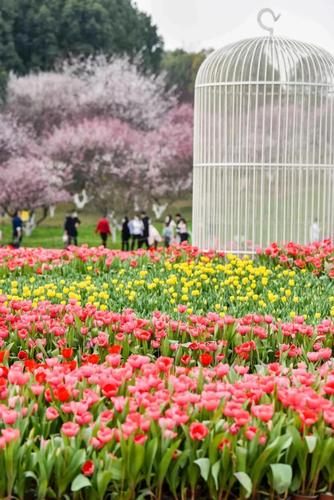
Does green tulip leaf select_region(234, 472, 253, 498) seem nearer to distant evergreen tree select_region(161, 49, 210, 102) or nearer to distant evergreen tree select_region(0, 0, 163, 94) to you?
distant evergreen tree select_region(0, 0, 163, 94)

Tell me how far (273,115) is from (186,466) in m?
10.5

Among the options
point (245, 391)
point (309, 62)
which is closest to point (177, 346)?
point (245, 391)

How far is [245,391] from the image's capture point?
16.6ft

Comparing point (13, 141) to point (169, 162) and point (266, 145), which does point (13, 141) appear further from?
point (266, 145)

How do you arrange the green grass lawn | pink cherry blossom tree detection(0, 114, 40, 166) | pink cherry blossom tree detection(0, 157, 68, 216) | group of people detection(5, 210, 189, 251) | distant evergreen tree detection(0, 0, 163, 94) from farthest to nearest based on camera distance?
distant evergreen tree detection(0, 0, 163, 94) → pink cherry blossom tree detection(0, 114, 40, 166) → pink cherry blossom tree detection(0, 157, 68, 216) → the green grass lawn → group of people detection(5, 210, 189, 251)

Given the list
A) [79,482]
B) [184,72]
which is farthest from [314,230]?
[184,72]

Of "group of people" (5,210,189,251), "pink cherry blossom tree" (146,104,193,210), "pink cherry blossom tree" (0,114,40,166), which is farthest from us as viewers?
"pink cherry blossom tree" (146,104,193,210)

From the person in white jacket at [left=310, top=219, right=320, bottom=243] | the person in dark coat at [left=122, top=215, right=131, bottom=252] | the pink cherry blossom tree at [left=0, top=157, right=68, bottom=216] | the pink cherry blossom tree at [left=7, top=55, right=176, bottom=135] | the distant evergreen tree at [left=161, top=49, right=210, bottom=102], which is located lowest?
the person in dark coat at [left=122, top=215, right=131, bottom=252]

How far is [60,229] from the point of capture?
A: 134ft

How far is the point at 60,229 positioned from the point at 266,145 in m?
26.9

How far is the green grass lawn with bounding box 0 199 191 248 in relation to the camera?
36.2 metres

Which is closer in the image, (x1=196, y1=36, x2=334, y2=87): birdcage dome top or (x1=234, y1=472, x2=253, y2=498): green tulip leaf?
(x1=234, y1=472, x2=253, y2=498): green tulip leaf

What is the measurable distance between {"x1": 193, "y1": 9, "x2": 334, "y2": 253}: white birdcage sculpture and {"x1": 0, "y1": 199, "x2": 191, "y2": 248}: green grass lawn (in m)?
20.6

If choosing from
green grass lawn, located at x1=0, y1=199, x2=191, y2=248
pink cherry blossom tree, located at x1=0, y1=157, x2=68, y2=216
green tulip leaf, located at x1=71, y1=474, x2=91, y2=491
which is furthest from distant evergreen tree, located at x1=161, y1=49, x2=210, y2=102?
green tulip leaf, located at x1=71, y1=474, x2=91, y2=491
